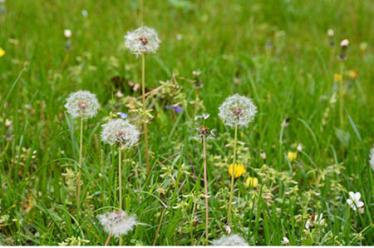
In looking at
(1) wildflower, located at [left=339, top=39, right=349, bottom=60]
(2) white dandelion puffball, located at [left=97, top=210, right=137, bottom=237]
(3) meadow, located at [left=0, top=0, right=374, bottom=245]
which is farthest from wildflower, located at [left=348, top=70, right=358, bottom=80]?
(2) white dandelion puffball, located at [left=97, top=210, right=137, bottom=237]

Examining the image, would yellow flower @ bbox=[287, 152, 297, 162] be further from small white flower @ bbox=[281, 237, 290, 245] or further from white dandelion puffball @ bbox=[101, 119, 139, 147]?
white dandelion puffball @ bbox=[101, 119, 139, 147]

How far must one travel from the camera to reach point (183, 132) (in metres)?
2.67

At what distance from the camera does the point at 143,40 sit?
79.7 inches

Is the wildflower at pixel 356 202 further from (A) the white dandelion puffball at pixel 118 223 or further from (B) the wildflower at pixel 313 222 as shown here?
(A) the white dandelion puffball at pixel 118 223

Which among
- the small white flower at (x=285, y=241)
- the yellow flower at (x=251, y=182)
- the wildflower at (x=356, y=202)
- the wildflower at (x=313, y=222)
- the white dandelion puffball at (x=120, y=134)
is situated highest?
the white dandelion puffball at (x=120, y=134)

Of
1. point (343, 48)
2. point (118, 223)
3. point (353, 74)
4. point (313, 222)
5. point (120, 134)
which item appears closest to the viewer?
point (118, 223)

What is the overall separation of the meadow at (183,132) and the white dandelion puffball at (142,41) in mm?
13

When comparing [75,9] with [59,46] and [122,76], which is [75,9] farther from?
[122,76]

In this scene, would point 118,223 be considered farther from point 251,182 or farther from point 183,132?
point 183,132

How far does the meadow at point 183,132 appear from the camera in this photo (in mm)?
2090

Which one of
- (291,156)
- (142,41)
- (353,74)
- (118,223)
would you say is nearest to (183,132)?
(291,156)

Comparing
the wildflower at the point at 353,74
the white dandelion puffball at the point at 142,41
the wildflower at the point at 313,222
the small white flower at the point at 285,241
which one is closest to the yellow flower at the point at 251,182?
the wildflower at the point at 313,222

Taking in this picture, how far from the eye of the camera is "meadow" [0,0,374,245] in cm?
209

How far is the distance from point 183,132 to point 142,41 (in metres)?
0.70
